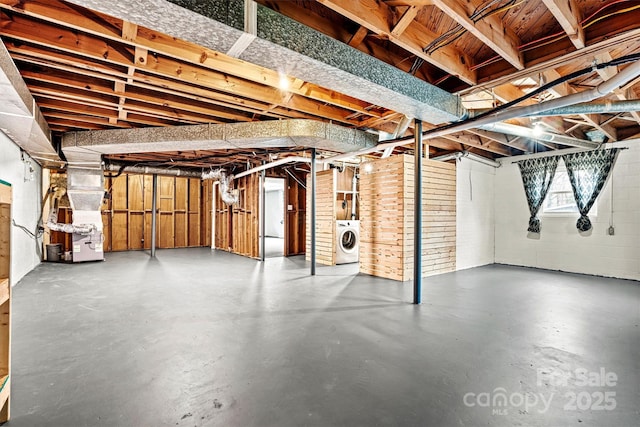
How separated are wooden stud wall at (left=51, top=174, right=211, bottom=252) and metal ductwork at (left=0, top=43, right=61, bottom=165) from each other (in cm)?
366

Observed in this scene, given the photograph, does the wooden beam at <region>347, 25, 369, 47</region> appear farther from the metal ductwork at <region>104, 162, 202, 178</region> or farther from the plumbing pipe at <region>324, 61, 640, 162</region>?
the metal ductwork at <region>104, 162, 202, 178</region>

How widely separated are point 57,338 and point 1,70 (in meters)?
2.14

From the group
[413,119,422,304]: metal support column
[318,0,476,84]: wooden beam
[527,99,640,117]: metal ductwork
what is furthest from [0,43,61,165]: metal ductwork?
[527,99,640,117]: metal ductwork

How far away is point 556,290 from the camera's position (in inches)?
174

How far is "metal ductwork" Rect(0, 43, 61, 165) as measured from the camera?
7.68 feet

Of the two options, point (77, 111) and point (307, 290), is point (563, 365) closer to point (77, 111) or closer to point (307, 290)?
point (307, 290)

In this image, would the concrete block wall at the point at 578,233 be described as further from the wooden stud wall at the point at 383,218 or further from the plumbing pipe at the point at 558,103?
the plumbing pipe at the point at 558,103

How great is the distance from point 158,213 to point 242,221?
122 inches

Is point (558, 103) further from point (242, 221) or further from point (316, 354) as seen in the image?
point (242, 221)

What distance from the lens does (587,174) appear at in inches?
222

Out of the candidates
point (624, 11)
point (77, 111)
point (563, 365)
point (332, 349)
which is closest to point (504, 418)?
point (563, 365)

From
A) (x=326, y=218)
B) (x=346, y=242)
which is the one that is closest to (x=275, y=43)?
(x=326, y=218)

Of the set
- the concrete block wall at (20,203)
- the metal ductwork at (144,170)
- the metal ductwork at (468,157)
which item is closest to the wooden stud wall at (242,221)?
the metal ductwork at (144,170)

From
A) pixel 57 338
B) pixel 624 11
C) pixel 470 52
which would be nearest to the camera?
pixel 624 11
